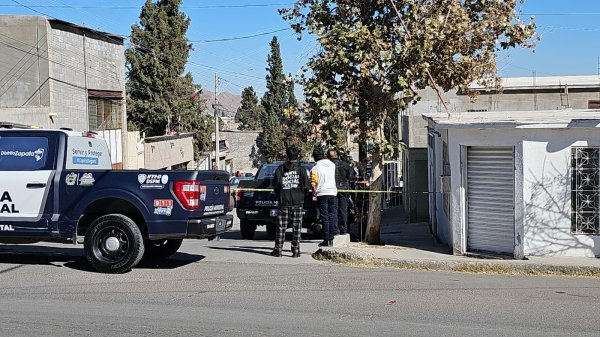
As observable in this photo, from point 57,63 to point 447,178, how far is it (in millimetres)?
19205

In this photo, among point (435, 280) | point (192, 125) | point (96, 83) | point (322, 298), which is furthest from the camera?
point (192, 125)

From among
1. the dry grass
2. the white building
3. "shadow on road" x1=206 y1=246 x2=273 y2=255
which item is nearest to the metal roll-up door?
the white building

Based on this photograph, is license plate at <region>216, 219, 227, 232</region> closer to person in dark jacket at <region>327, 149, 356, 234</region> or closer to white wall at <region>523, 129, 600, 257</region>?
person in dark jacket at <region>327, 149, 356, 234</region>

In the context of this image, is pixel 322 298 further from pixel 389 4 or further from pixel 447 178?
pixel 389 4

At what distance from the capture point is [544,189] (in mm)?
10938

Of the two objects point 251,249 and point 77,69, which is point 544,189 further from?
point 77,69

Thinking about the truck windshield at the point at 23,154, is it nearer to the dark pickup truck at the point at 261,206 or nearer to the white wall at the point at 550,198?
the dark pickup truck at the point at 261,206

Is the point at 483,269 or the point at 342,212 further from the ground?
the point at 342,212

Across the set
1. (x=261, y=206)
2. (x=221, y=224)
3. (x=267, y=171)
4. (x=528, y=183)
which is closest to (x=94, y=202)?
(x=221, y=224)

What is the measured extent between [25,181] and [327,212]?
4.88 meters

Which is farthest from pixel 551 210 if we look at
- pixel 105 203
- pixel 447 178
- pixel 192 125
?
pixel 192 125

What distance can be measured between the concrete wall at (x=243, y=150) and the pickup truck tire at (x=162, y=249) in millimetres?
57023

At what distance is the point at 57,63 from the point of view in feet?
86.4

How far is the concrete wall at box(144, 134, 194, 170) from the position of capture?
39.6 m
